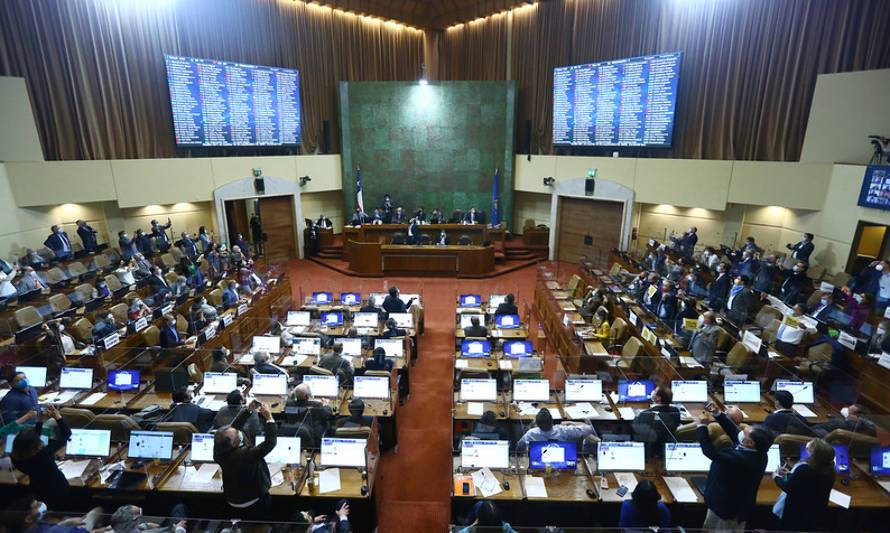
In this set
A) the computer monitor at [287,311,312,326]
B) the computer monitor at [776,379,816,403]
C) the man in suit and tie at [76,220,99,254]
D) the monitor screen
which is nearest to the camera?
the computer monitor at [776,379,816,403]

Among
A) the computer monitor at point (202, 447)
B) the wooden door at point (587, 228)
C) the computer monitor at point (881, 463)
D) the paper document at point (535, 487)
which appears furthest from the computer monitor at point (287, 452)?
the wooden door at point (587, 228)

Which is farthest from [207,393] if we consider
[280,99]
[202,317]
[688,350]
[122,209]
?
[280,99]

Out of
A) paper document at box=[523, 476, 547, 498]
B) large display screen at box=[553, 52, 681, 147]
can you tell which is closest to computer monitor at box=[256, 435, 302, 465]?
paper document at box=[523, 476, 547, 498]

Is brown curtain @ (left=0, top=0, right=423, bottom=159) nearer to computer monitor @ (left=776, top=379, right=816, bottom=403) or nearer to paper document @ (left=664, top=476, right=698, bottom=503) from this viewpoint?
paper document @ (left=664, top=476, right=698, bottom=503)

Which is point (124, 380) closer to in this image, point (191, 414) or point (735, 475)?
point (191, 414)

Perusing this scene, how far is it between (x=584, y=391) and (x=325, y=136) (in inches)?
610

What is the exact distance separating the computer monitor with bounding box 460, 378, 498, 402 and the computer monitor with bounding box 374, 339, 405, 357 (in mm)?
1844

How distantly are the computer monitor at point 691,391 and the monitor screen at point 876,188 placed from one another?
700 centimetres

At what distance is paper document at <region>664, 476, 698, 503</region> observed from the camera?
15.2 feet

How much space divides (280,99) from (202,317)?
10.4 metres

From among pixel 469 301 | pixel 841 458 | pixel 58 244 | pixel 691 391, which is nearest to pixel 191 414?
pixel 469 301

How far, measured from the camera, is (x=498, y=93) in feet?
59.6

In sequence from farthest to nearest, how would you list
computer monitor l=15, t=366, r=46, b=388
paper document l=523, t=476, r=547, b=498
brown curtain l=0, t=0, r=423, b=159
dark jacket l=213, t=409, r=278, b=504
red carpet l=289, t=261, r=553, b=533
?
brown curtain l=0, t=0, r=423, b=159
computer monitor l=15, t=366, r=46, b=388
red carpet l=289, t=261, r=553, b=533
paper document l=523, t=476, r=547, b=498
dark jacket l=213, t=409, r=278, b=504

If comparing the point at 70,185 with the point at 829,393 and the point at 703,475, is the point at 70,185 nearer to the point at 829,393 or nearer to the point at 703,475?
the point at 703,475
